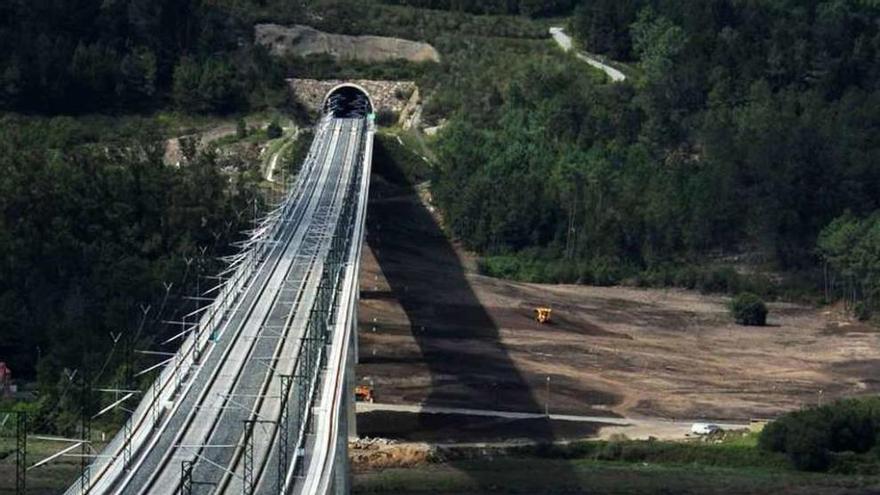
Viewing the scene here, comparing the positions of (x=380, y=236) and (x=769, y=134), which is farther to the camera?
(x=769, y=134)

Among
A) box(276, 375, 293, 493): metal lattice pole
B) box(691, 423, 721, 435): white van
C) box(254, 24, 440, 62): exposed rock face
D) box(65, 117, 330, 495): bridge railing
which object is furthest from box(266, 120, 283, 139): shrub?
box(276, 375, 293, 493): metal lattice pole

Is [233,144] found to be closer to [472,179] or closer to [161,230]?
[472,179]

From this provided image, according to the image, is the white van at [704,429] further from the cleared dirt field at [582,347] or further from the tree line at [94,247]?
the tree line at [94,247]

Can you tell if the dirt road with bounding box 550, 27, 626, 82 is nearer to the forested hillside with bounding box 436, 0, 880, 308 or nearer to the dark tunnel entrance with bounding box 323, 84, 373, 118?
the forested hillside with bounding box 436, 0, 880, 308

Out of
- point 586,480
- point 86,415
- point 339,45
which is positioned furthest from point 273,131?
point 586,480

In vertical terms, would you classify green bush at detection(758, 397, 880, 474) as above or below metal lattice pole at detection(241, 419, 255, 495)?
below

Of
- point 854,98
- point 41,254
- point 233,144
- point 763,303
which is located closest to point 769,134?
point 854,98
